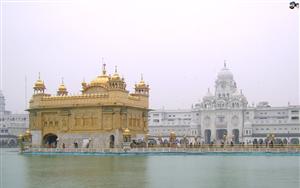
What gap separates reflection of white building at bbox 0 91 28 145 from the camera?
275 ft

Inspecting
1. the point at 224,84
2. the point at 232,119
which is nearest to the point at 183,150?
the point at 232,119

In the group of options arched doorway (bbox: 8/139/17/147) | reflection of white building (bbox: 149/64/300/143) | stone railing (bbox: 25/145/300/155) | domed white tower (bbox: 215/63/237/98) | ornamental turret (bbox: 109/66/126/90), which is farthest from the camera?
domed white tower (bbox: 215/63/237/98)

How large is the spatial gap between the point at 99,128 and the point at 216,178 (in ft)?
74.3

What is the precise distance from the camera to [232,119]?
263ft

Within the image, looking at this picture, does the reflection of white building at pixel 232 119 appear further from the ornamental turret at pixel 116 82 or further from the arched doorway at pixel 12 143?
the ornamental turret at pixel 116 82

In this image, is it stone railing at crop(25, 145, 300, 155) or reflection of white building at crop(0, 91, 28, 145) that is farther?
reflection of white building at crop(0, 91, 28, 145)

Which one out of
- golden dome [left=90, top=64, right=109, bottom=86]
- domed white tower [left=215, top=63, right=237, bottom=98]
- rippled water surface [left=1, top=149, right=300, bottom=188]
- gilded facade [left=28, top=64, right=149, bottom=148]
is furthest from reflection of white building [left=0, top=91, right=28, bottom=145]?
rippled water surface [left=1, top=149, right=300, bottom=188]

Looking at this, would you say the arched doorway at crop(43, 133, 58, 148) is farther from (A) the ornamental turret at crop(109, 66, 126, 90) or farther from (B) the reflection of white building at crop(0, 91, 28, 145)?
(B) the reflection of white building at crop(0, 91, 28, 145)

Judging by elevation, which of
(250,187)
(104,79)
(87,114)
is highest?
(104,79)

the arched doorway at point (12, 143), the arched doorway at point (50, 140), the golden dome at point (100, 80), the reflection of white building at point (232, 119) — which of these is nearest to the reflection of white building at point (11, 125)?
the arched doorway at point (12, 143)

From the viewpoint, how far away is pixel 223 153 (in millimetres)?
35125

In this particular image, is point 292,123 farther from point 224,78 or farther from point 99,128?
point 99,128

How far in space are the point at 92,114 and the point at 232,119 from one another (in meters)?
42.1

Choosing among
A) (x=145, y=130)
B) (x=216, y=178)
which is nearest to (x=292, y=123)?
(x=145, y=130)
